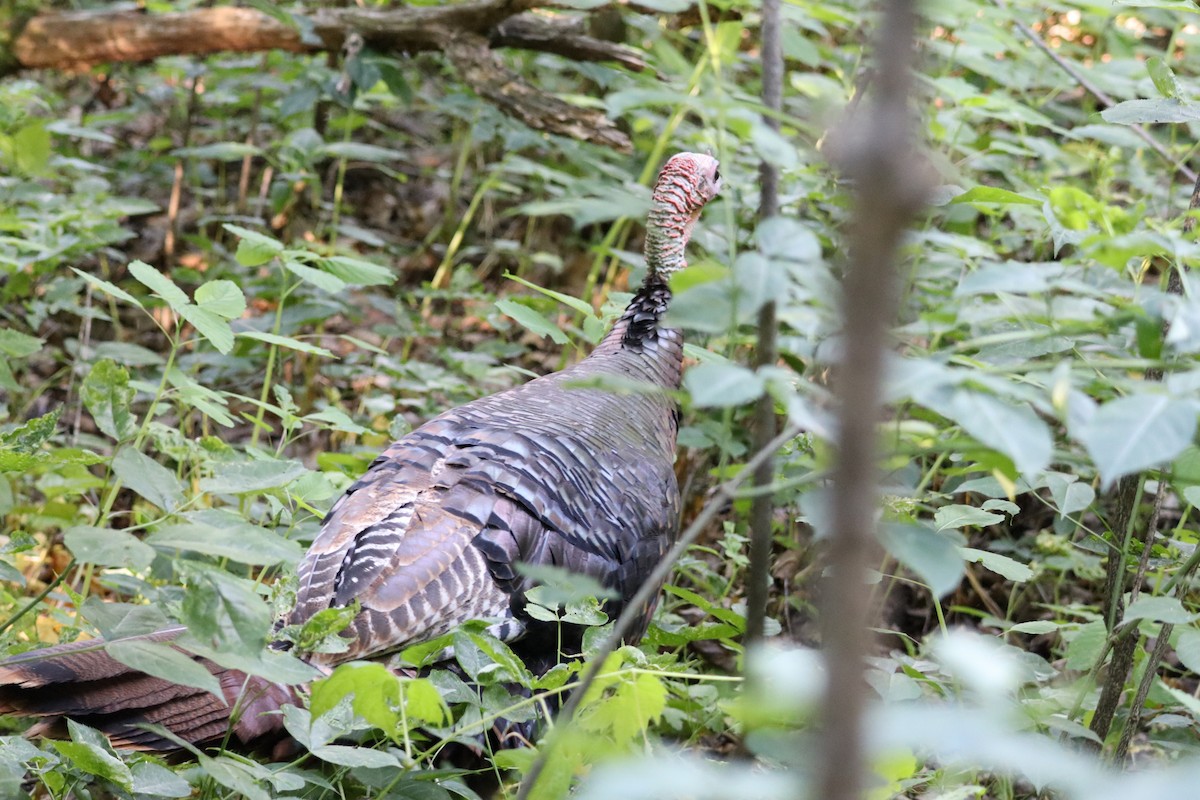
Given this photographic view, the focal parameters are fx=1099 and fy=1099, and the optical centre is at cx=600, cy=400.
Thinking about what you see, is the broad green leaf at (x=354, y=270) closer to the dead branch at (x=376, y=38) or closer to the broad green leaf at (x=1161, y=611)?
the dead branch at (x=376, y=38)

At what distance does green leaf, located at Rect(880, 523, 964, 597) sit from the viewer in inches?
38.8

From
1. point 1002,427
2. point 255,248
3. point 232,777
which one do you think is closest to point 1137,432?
point 1002,427

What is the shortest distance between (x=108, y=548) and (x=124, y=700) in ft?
2.09

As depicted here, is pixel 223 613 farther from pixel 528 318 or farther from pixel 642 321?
pixel 642 321

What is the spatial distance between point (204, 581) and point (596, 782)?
2.27ft

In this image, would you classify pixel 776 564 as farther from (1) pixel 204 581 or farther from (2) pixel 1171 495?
(1) pixel 204 581

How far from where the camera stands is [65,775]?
1.94 m

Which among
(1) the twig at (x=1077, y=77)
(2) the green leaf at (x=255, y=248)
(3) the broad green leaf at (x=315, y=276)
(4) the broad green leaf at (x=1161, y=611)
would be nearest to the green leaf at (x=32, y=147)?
(2) the green leaf at (x=255, y=248)

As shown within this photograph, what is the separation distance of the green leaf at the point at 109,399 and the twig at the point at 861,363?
1.41 m

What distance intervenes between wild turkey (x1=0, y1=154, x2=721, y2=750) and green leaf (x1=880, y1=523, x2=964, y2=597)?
1318 millimetres

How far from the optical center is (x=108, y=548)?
4.79 ft

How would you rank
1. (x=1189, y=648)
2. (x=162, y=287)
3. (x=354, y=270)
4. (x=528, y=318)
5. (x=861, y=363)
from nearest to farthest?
(x=861, y=363) → (x=1189, y=648) → (x=162, y=287) → (x=528, y=318) → (x=354, y=270)

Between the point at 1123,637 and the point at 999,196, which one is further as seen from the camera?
the point at 1123,637

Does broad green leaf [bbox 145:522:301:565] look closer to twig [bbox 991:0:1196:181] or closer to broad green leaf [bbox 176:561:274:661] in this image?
broad green leaf [bbox 176:561:274:661]
